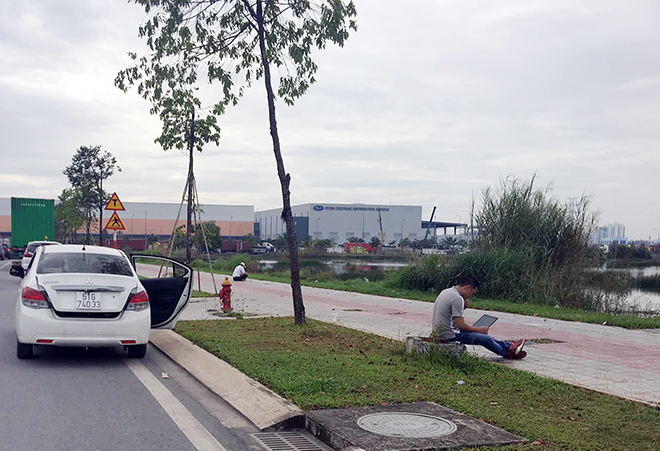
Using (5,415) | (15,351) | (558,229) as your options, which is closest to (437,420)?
(5,415)

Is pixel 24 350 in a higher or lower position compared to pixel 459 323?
lower

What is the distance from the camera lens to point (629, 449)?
16.9 ft

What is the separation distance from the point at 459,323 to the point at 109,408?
455 centimetres

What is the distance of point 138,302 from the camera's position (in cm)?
891

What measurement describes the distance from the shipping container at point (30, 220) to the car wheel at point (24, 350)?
27.7 m

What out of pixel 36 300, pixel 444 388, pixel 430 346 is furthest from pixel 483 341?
pixel 36 300

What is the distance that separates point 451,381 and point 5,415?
180 inches

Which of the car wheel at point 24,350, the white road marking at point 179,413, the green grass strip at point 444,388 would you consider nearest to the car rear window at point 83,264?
the car wheel at point 24,350

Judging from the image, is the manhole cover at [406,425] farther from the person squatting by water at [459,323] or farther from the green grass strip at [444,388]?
the person squatting by water at [459,323]

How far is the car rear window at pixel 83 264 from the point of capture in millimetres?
9367

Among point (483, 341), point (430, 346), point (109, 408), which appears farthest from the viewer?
point (483, 341)

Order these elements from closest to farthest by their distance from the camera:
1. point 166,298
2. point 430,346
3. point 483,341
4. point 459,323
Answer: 1. point 430,346
2. point 459,323
3. point 483,341
4. point 166,298

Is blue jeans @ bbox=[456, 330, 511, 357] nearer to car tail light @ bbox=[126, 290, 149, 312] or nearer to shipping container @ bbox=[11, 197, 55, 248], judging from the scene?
car tail light @ bbox=[126, 290, 149, 312]

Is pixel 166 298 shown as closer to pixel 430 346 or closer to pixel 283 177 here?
pixel 283 177
